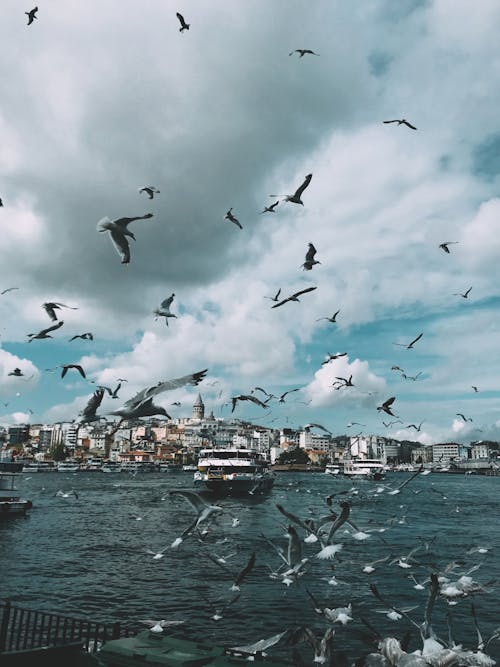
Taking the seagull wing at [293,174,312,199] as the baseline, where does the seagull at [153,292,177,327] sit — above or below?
below

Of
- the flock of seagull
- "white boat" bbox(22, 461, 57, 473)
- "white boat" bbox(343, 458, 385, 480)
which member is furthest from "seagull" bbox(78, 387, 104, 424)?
"white boat" bbox(22, 461, 57, 473)

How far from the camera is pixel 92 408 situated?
11.8m

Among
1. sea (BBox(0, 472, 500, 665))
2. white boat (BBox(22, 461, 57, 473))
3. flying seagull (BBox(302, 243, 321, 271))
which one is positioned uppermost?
flying seagull (BBox(302, 243, 321, 271))

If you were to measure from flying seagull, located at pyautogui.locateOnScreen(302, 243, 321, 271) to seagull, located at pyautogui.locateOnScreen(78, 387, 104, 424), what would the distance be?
7.92 metres

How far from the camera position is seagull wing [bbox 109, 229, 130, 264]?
465 inches

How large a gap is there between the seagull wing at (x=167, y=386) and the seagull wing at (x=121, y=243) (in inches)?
136

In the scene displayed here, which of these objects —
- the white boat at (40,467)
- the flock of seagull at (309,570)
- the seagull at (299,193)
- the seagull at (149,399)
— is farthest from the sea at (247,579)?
the white boat at (40,467)

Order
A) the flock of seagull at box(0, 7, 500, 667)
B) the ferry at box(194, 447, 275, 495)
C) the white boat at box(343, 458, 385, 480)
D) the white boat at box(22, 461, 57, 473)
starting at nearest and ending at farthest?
the flock of seagull at box(0, 7, 500, 667), the ferry at box(194, 447, 275, 495), the white boat at box(343, 458, 385, 480), the white boat at box(22, 461, 57, 473)

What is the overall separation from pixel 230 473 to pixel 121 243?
2388 inches

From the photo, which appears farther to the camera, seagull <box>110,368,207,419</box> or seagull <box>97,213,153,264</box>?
seagull <box>97,213,153,264</box>

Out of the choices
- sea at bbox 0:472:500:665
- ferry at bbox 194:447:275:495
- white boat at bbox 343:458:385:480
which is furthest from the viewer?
white boat at bbox 343:458:385:480

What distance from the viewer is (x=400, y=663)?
22.3ft

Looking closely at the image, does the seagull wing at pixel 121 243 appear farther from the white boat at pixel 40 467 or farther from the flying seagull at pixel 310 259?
the white boat at pixel 40 467

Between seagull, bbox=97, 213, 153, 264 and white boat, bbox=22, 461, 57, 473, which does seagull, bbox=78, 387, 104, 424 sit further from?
white boat, bbox=22, 461, 57, 473
